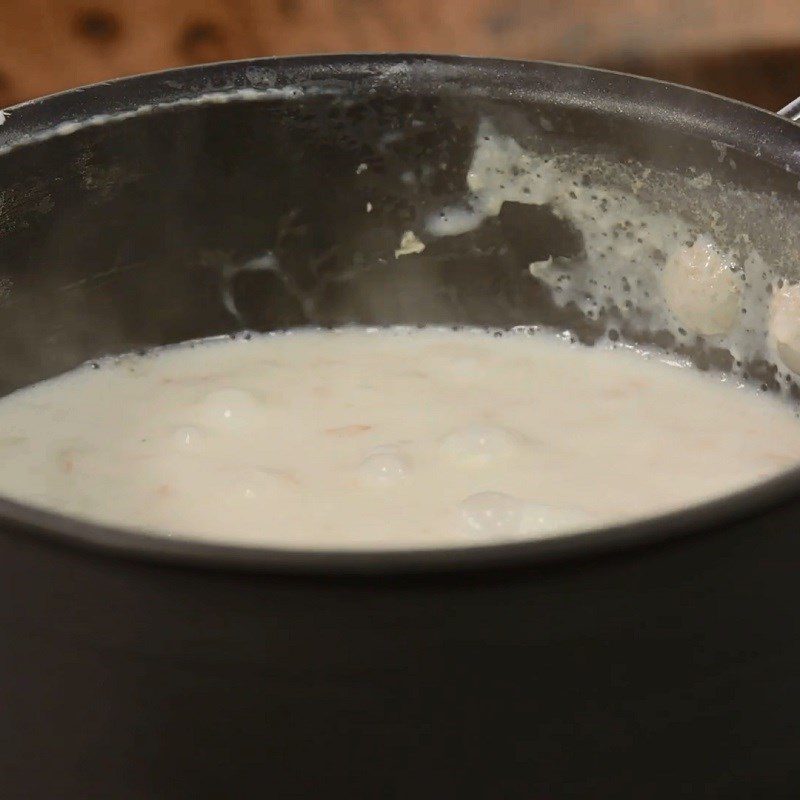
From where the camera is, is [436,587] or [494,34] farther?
[494,34]

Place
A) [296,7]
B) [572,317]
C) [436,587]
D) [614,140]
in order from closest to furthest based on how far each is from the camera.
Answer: [436,587] < [614,140] < [572,317] < [296,7]

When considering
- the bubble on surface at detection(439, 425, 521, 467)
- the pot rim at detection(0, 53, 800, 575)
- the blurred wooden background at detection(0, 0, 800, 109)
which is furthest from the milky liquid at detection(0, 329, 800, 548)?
the blurred wooden background at detection(0, 0, 800, 109)

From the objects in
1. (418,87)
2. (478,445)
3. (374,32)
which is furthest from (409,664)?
(374,32)

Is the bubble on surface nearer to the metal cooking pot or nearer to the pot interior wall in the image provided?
the pot interior wall

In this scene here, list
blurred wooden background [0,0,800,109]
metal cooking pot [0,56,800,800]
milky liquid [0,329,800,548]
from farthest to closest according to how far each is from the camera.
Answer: blurred wooden background [0,0,800,109] → milky liquid [0,329,800,548] → metal cooking pot [0,56,800,800]

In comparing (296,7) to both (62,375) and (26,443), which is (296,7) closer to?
(62,375)

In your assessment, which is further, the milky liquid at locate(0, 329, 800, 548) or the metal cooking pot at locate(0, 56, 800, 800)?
the milky liquid at locate(0, 329, 800, 548)

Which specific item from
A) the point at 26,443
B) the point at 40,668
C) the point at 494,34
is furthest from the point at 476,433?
the point at 494,34
